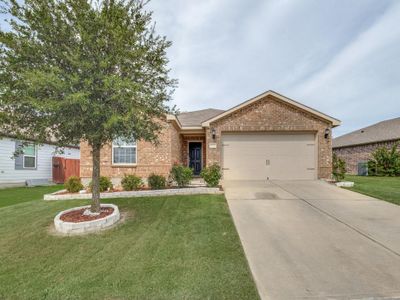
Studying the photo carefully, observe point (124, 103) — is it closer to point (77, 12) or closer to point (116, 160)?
point (77, 12)

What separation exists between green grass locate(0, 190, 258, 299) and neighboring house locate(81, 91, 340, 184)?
185 inches

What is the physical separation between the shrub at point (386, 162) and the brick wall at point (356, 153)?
4.20ft

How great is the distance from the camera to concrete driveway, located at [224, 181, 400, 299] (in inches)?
117

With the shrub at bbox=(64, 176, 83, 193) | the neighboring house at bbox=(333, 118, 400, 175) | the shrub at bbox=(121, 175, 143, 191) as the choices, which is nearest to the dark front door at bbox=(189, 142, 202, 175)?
the shrub at bbox=(121, 175, 143, 191)

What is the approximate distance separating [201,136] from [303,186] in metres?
6.67

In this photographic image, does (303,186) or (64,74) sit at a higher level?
(64,74)

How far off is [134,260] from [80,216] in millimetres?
2749

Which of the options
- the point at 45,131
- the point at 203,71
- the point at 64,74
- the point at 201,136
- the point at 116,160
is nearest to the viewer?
the point at 64,74

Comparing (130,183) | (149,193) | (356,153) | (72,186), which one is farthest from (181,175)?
(356,153)

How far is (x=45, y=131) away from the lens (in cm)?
520

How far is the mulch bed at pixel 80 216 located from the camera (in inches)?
216

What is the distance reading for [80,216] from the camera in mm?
5742

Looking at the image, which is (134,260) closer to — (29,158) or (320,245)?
(320,245)

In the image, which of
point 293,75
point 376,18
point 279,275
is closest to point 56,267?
point 279,275
